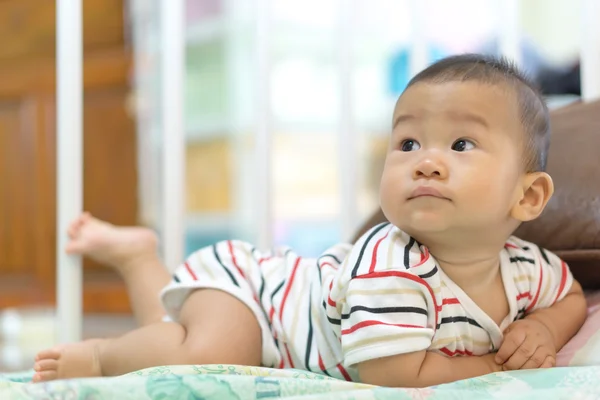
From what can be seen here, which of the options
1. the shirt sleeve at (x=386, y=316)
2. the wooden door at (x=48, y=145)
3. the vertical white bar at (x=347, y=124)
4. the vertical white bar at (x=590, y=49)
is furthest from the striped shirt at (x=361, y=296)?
the wooden door at (x=48, y=145)

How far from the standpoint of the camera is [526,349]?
Result: 67 cm

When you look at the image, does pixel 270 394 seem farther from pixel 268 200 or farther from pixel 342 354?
pixel 268 200

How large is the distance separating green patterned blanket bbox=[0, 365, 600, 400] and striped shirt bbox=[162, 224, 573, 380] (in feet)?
0.21

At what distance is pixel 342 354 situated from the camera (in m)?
0.70

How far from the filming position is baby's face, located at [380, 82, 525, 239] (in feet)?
2.13

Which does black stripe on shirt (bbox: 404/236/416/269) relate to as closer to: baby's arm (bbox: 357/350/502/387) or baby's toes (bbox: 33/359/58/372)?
baby's arm (bbox: 357/350/502/387)

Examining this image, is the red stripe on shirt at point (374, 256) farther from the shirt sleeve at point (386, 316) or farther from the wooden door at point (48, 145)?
the wooden door at point (48, 145)

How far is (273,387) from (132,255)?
480mm

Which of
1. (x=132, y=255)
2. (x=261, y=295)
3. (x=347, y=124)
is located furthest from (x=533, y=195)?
(x=132, y=255)

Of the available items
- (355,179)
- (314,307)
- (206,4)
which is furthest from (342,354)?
(206,4)

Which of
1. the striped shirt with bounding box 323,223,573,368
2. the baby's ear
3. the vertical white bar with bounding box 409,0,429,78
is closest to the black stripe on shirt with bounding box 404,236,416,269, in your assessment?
the striped shirt with bounding box 323,223,573,368

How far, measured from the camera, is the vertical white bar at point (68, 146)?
858 mm

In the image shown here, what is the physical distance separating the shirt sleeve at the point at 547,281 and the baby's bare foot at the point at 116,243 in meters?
0.50

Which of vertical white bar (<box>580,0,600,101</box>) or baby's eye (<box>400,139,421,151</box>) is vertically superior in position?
vertical white bar (<box>580,0,600,101</box>)
